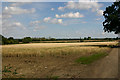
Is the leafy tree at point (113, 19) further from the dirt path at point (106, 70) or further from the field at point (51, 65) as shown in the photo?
the dirt path at point (106, 70)

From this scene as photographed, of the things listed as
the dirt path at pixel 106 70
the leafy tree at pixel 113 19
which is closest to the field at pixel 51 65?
the dirt path at pixel 106 70

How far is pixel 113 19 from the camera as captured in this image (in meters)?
36.8

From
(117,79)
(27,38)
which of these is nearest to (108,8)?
(117,79)

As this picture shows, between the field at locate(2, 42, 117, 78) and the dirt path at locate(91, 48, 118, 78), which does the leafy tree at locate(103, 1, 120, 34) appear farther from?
the dirt path at locate(91, 48, 118, 78)

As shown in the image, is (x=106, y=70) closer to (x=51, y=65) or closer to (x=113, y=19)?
(x=51, y=65)

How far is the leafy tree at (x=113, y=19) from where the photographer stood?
121ft

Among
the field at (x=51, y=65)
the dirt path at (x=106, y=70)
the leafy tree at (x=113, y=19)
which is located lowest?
the field at (x=51, y=65)

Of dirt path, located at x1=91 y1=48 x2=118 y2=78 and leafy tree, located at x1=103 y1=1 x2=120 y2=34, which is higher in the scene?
leafy tree, located at x1=103 y1=1 x2=120 y2=34

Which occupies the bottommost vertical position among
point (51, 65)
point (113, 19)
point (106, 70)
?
point (51, 65)

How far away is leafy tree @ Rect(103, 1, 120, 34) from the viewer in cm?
3700

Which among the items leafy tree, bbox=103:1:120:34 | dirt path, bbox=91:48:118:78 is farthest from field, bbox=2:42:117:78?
leafy tree, bbox=103:1:120:34

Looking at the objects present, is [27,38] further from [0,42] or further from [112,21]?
[112,21]

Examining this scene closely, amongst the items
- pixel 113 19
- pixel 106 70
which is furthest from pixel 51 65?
pixel 113 19

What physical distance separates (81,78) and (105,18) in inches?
1503
